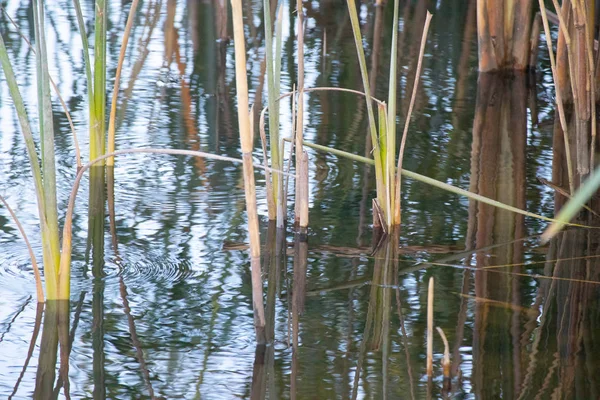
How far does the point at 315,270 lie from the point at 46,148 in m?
0.80

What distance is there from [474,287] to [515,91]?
2396 mm

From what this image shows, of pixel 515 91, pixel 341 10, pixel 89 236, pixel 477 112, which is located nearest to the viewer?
pixel 89 236

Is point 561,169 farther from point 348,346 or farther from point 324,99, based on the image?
point 348,346

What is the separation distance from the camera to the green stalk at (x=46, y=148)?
177cm

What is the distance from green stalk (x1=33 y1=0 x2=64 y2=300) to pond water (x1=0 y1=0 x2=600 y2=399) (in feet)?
0.54

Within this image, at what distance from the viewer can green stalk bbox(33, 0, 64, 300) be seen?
177cm

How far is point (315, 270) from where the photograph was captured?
2342 mm

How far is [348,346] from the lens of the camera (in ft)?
6.33

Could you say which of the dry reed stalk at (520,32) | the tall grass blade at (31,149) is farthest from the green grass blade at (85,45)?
the dry reed stalk at (520,32)

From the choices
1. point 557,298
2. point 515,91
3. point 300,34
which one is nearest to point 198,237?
point 300,34

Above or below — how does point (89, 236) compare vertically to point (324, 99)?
below

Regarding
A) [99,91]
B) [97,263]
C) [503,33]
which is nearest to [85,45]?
[99,91]

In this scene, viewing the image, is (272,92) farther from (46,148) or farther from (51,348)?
(51,348)

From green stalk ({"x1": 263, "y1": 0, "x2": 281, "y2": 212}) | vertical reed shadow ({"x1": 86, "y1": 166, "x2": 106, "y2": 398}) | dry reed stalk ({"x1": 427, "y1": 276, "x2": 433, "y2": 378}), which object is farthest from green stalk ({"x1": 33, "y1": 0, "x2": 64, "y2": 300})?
dry reed stalk ({"x1": 427, "y1": 276, "x2": 433, "y2": 378})
